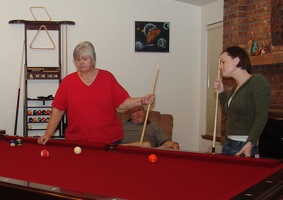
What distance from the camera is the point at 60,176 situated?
1.94 m

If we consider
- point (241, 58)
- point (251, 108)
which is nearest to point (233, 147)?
point (251, 108)

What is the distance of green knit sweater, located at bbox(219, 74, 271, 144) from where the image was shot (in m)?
2.61

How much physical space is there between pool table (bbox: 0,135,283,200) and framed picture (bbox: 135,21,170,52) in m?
3.48

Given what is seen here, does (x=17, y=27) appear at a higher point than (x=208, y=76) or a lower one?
higher

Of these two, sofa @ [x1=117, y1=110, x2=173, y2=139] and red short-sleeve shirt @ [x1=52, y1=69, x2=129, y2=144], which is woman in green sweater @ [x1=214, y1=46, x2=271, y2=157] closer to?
red short-sleeve shirt @ [x1=52, y1=69, x2=129, y2=144]

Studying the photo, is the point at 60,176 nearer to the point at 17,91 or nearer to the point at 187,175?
the point at 187,175

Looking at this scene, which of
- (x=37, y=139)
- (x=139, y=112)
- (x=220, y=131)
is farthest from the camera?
(x=220, y=131)

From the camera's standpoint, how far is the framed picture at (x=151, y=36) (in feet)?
19.6

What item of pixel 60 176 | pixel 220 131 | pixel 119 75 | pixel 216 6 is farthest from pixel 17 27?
pixel 60 176

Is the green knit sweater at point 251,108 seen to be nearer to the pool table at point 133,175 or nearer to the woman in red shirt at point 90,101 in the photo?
the pool table at point 133,175

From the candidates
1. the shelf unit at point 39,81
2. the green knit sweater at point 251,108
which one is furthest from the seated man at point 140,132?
the green knit sweater at point 251,108

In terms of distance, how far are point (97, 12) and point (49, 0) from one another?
2.23 feet

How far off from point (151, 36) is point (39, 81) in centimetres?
172

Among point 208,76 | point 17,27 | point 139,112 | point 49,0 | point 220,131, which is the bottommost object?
point 220,131
